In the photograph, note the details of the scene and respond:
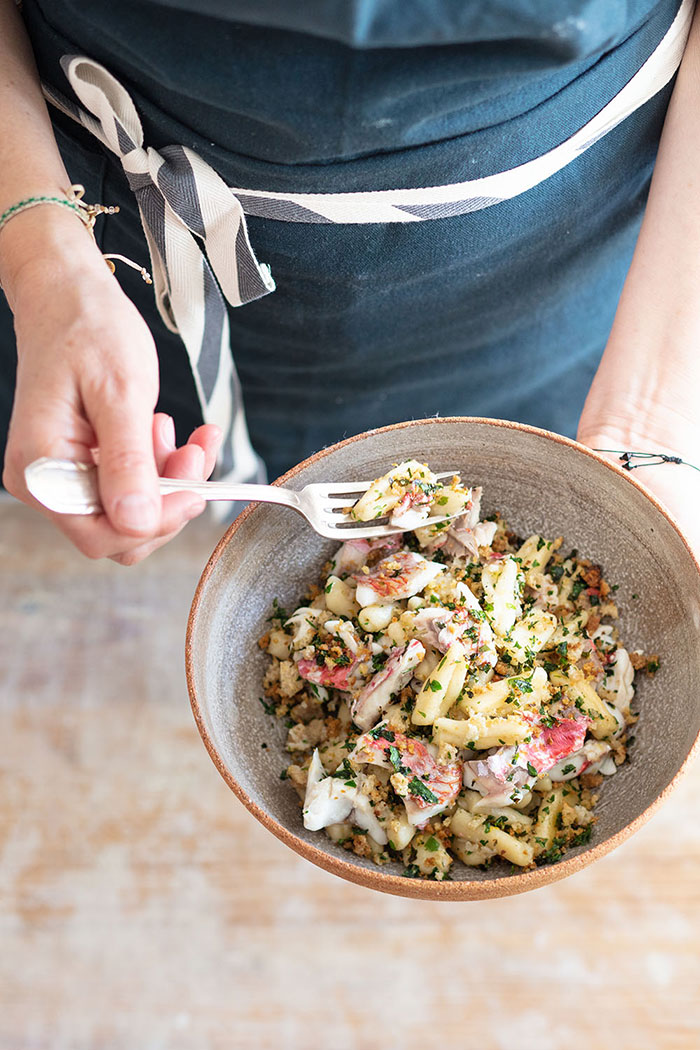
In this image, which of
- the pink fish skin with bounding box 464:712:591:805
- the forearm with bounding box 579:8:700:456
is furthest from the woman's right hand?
the forearm with bounding box 579:8:700:456

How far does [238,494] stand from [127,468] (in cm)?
9

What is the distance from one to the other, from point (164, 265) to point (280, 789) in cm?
46

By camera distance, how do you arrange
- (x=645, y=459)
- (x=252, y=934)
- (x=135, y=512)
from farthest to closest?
(x=252, y=934) → (x=645, y=459) → (x=135, y=512)

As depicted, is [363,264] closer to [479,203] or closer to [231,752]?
[479,203]

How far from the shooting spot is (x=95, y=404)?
0.53 m

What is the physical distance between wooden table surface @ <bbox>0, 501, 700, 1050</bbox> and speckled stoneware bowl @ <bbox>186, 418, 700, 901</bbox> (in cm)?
45

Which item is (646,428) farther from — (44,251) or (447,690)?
(44,251)

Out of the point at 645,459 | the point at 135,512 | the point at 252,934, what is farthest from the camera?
the point at 252,934

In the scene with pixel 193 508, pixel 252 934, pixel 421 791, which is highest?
pixel 193 508

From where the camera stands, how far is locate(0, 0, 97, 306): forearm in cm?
61

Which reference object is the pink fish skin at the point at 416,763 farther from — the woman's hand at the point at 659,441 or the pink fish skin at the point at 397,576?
the woman's hand at the point at 659,441

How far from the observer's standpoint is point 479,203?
0.72 metres

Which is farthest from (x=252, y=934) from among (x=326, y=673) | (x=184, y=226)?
(x=184, y=226)

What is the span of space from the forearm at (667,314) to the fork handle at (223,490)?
30 cm
